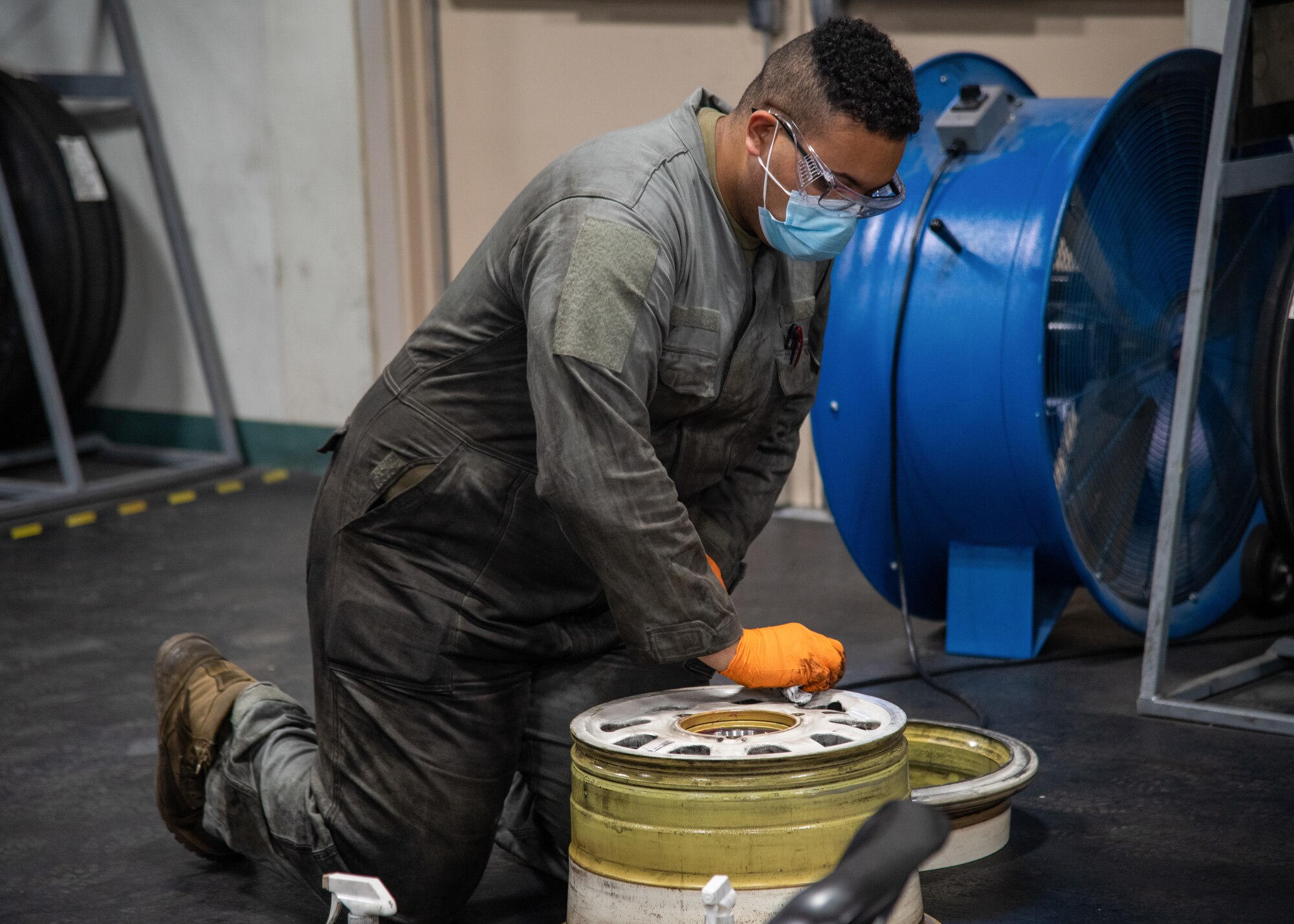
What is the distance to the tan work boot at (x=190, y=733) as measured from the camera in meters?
2.42

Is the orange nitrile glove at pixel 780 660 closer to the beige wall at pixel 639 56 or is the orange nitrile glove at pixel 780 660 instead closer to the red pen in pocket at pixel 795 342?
the red pen in pocket at pixel 795 342

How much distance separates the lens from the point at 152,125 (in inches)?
237

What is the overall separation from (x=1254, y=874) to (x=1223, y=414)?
154cm

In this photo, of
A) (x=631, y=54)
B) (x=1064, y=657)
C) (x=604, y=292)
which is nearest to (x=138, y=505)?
(x=631, y=54)

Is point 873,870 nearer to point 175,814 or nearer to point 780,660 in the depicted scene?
point 780,660

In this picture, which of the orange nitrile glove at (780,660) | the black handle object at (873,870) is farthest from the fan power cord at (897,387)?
the black handle object at (873,870)

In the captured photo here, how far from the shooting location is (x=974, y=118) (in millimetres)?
3352

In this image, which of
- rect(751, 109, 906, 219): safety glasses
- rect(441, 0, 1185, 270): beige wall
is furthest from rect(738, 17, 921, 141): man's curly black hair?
rect(441, 0, 1185, 270): beige wall

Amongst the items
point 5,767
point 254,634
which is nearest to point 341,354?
point 254,634

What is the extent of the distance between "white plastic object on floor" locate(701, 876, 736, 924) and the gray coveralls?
1.61 ft

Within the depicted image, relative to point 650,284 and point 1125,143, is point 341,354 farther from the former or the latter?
point 650,284

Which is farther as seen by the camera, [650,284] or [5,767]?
[5,767]

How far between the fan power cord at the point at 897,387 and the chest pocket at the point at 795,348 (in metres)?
1.05

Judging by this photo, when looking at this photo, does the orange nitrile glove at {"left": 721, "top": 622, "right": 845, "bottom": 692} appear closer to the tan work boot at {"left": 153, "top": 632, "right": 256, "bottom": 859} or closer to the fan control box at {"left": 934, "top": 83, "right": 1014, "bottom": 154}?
the tan work boot at {"left": 153, "top": 632, "right": 256, "bottom": 859}
